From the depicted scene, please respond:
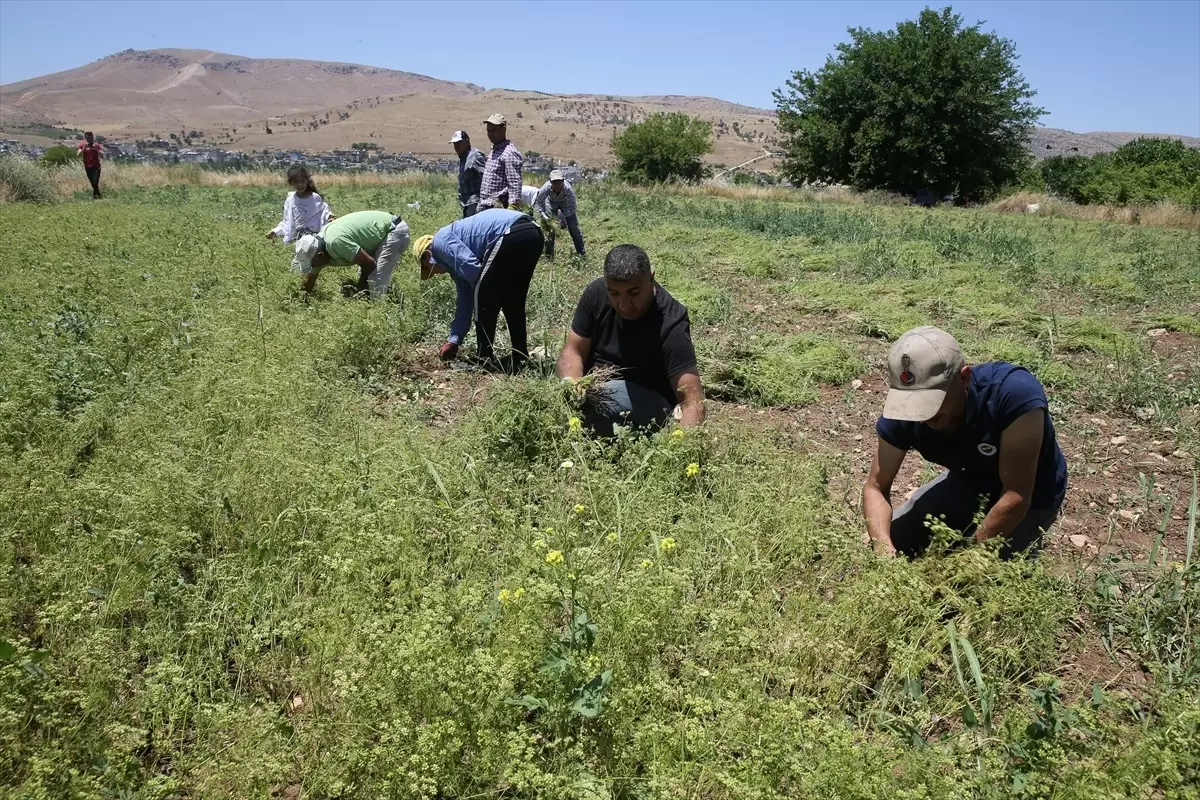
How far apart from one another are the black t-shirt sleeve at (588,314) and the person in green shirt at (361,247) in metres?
2.97

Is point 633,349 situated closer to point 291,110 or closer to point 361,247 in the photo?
point 361,247

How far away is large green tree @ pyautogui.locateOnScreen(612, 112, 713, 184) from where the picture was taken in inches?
1558

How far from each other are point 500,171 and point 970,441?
241 inches

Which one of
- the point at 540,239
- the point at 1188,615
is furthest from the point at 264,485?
the point at 1188,615

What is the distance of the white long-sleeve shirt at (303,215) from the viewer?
7.32 m

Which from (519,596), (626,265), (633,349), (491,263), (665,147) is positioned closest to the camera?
(519,596)

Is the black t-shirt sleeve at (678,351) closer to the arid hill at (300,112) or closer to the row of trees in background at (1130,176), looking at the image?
the row of trees in background at (1130,176)

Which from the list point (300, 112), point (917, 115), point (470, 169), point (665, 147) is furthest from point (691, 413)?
point (300, 112)

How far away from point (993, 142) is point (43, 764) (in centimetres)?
3549

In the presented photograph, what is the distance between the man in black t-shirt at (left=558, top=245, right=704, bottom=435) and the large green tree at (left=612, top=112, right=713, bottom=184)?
36.6 m

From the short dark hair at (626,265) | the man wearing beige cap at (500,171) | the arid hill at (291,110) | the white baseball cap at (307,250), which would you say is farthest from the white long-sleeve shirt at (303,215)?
the arid hill at (291,110)

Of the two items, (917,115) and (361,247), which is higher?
(917,115)

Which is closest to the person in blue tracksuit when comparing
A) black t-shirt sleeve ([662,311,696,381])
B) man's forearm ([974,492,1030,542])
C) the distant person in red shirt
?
black t-shirt sleeve ([662,311,696,381])

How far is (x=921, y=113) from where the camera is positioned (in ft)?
97.3
